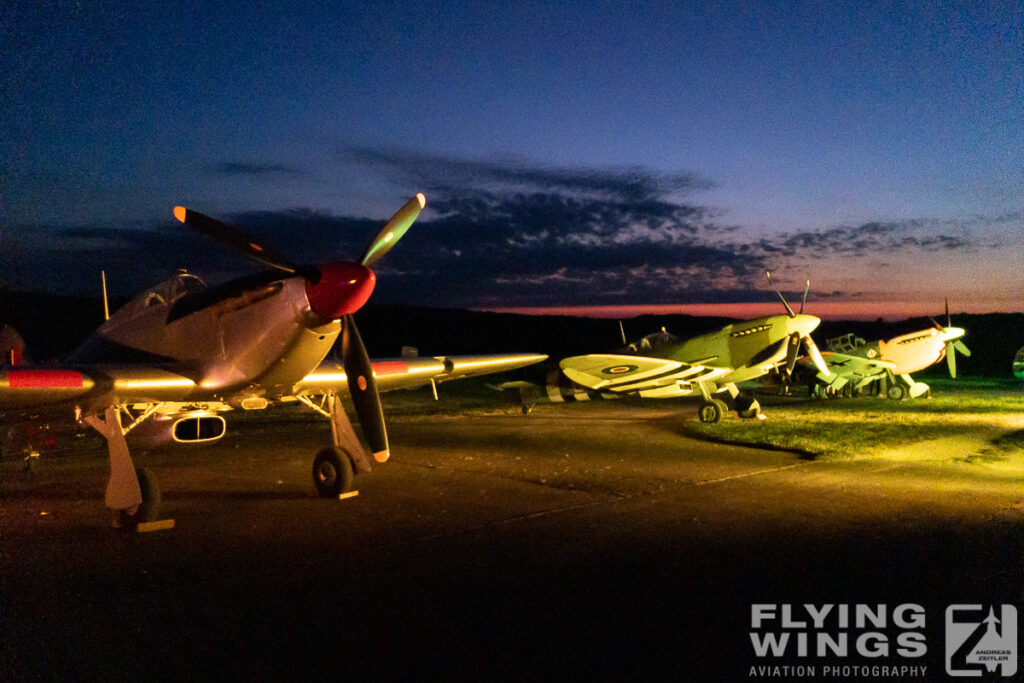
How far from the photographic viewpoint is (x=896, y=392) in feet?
75.7

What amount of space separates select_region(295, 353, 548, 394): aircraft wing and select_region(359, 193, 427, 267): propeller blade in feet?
6.59

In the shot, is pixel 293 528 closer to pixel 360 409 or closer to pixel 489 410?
pixel 360 409

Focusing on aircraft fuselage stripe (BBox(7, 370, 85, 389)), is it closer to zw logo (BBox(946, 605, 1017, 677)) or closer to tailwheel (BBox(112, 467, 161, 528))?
tailwheel (BBox(112, 467, 161, 528))

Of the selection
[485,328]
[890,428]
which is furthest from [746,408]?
[485,328]

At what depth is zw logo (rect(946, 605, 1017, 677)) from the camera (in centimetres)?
356

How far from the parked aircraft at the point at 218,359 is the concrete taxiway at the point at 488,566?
87cm

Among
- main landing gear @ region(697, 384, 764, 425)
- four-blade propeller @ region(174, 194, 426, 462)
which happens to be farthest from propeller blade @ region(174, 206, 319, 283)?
main landing gear @ region(697, 384, 764, 425)

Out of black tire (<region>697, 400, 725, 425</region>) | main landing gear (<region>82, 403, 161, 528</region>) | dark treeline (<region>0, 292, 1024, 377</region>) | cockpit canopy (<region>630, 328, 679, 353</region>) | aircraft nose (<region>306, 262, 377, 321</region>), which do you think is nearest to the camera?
aircraft nose (<region>306, 262, 377, 321</region>)

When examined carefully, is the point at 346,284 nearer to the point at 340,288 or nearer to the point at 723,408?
the point at 340,288

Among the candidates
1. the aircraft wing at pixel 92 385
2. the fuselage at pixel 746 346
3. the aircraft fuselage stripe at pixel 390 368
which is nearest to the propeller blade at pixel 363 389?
the aircraft wing at pixel 92 385

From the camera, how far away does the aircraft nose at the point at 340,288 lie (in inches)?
249

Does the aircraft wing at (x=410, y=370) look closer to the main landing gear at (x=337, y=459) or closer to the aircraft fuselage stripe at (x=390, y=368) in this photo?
the aircraft fuselage stripe at (x=390, y=368)

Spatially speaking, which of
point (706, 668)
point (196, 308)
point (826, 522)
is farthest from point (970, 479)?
point (196, 308)

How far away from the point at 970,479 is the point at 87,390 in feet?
34.6
